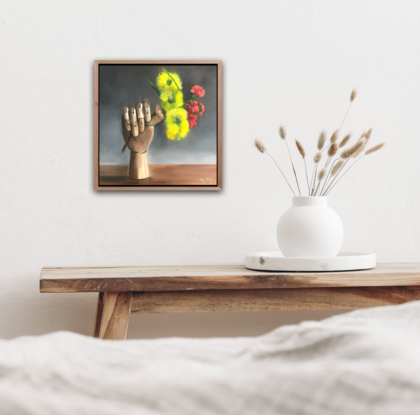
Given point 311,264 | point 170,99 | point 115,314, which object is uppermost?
point 170,99

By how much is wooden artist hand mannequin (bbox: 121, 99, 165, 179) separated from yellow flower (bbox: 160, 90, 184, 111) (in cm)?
3

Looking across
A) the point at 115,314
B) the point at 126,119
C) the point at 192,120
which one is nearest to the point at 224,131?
the point at 192,120

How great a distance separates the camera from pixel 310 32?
146 cm

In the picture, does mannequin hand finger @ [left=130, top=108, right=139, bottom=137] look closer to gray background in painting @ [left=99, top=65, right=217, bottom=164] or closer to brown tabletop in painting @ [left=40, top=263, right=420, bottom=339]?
gray background in painting @ [left=99, top=65, right=217, bottom=164]

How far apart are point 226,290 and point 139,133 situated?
647mm

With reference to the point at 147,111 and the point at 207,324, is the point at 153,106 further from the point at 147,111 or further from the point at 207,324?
the point at 207,324

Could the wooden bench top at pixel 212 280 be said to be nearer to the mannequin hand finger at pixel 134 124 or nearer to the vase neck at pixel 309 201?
the vase neck at pixel 309 201

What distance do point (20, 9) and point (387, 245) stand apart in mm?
1488

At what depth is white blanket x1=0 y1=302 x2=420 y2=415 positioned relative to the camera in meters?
0.21

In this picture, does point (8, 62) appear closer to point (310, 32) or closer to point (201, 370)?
point (310, 32)

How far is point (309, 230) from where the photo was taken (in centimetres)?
117

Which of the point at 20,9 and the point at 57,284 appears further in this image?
the point at 20,9

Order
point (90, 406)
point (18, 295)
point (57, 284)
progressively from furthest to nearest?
point (18, 295), point (57, 284), point (90, 406)

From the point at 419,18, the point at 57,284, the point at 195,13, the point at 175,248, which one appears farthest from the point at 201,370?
the point at 419,18
